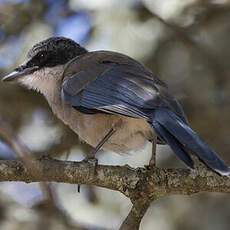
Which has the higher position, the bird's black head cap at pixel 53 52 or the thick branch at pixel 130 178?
the thick branch at pixel 130 178

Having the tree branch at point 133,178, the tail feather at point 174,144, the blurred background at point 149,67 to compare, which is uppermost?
the tail feather at point 174,144

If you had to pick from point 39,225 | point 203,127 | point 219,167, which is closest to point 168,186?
point 219,167

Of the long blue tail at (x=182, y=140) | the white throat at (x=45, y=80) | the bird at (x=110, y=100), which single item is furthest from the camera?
the white throat at (x=45, y=80)

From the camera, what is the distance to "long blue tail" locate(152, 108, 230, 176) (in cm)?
375

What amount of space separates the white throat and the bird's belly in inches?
18.9

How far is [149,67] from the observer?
6.77 m

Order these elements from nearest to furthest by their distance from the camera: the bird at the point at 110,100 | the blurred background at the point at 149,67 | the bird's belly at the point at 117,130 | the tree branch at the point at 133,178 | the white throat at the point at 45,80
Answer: the tree branch at the point at 133,178, the bird at the point at 110,100, the bird's belly at the point at 117,130, the white throat at the point at 45,80, the blurred background at the point at 149,67

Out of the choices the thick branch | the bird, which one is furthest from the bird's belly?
the thick branch

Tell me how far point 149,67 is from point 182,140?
2819mm

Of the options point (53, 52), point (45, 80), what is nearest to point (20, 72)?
point (45, 80)

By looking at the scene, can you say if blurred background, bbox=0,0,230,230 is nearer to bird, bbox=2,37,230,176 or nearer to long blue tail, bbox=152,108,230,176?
bird, bbox=2,37,230,176

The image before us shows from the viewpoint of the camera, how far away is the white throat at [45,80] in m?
5.45

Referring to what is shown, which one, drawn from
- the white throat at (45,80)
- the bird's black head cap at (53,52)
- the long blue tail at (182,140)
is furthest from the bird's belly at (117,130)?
the bird's black head cap at (53,52)

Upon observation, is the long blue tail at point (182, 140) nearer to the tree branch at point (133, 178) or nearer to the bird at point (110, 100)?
the bird at point (110, 100)
